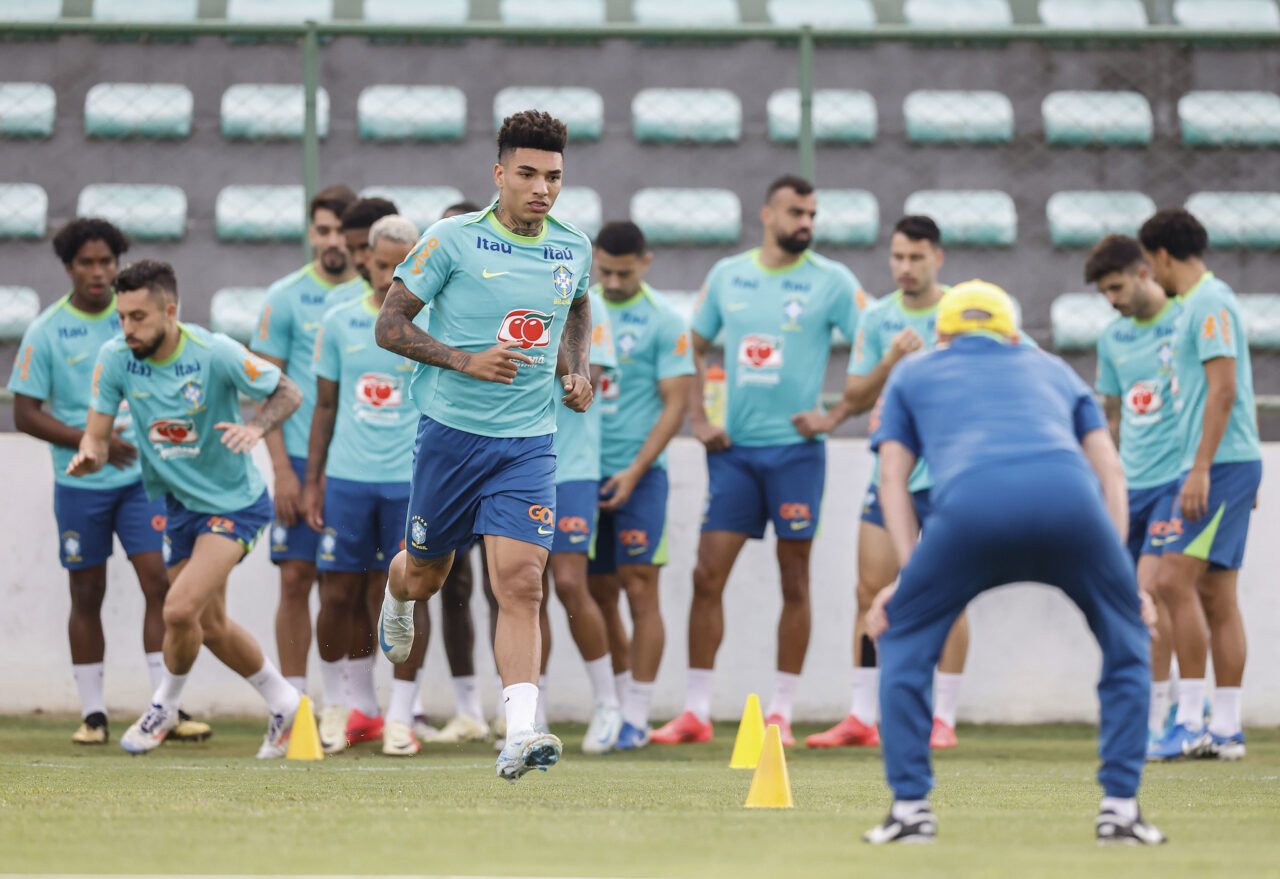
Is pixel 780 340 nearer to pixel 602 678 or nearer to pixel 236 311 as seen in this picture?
pixel 602 678

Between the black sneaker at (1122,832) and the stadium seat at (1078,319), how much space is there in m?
7.23

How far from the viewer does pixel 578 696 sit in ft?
34.8

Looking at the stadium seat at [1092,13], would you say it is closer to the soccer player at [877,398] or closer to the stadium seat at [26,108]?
the soccer player at [877,398]

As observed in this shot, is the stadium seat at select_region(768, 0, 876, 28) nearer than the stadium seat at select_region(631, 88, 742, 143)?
No

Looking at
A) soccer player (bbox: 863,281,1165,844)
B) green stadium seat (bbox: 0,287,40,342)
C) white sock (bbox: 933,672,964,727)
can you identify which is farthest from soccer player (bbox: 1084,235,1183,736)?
green stadium seat (bbox: 0,287,40,342)

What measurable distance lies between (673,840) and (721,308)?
5359 millimetres

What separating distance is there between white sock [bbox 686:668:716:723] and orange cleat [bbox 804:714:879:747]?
0.55 metres

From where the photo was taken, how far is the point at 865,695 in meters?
9.73

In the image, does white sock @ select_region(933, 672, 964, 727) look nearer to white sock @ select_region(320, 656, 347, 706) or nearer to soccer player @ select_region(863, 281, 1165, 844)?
white sock @ select_region(320, 656, 347, 706)

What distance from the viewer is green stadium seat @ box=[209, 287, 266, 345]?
11727mm

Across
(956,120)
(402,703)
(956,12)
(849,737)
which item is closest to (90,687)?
(402,703)

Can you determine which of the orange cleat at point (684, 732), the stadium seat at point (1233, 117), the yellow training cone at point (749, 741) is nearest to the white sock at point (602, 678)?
the orange cleat at point (684, 732)

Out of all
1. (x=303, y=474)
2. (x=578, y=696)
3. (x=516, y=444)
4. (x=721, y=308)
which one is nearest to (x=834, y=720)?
(x=578, y=696)

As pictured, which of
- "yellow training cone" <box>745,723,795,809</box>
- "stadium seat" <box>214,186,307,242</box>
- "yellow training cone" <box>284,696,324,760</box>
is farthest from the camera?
"stadium seat" <box>214,186,307,242</box>
